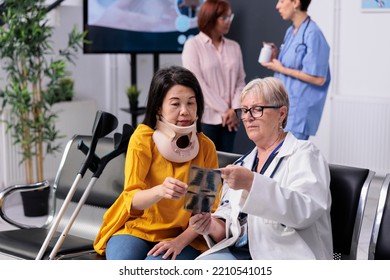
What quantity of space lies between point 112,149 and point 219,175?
1.08 metres

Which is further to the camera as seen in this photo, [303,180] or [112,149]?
[112,149]

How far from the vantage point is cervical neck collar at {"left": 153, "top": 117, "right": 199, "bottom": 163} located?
261 cm

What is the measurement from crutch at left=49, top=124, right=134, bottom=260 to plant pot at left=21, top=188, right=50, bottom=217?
230 cm

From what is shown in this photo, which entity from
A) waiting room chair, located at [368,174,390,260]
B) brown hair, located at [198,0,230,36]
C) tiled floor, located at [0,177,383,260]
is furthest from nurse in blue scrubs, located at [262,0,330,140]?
waiting room chair, located at [368,174,390,260]

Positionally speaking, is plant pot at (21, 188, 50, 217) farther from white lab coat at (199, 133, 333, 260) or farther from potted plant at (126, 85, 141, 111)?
white lab coat at (199, 133, 333, 260)

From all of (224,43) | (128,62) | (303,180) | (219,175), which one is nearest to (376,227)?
(303,180)

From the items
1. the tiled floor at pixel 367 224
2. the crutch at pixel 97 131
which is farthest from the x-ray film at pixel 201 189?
the tiled floor at pixel 367 224

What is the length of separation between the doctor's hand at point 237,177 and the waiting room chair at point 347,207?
0.45 m

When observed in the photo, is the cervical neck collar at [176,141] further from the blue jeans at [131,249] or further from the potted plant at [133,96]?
the potted plant at [133,96]

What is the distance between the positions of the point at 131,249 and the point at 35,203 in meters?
2.76

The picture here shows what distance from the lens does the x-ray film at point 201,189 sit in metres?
2.20

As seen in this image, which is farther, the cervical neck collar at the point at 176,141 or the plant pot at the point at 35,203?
the plant pot at the point at 35,203
